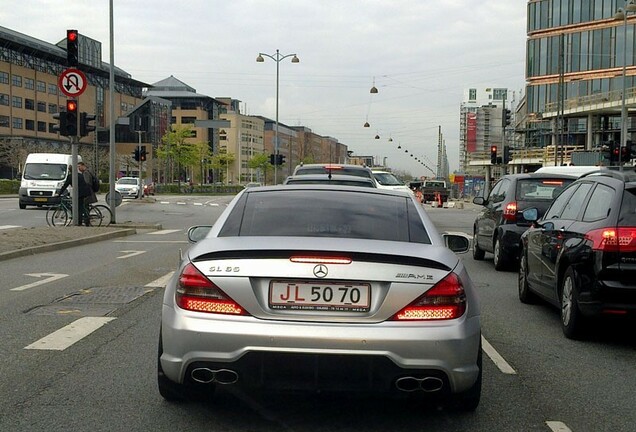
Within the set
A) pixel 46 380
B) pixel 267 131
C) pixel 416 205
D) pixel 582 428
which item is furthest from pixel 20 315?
pixel 267 131

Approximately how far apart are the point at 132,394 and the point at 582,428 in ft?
9.30

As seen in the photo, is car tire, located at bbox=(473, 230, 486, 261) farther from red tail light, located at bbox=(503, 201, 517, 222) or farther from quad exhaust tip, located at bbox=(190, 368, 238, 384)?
quad exhaust tip, located at bbox=(190, 368, 238, 384)

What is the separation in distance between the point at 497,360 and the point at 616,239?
1.46m

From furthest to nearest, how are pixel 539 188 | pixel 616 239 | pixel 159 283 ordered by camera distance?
pixel 539 188 → pixel 159 283 → pixel 616 239

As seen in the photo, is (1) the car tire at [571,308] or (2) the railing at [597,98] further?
(2) the railing at [597,98]

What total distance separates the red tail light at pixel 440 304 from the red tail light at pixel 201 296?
878 millimetres

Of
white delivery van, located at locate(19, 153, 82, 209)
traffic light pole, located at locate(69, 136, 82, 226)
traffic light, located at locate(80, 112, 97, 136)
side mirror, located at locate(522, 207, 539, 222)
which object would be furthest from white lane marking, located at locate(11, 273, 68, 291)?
white delivery van, located at locate(19, 153, 82, 209)

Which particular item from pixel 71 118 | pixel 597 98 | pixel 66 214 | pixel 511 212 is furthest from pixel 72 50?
pixel 597 98

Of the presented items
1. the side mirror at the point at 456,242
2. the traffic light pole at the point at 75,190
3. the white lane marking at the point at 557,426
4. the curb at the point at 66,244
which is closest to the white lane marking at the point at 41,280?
the curb at the point at 66,244

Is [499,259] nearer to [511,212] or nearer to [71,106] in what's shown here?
[511,212]

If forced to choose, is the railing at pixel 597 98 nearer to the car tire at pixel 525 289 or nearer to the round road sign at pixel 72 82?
the round road sign at pixel 72 82

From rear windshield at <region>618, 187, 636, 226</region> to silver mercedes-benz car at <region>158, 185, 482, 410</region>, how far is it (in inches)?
110

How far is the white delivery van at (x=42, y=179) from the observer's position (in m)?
34.8

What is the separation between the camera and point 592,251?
6848 mm
